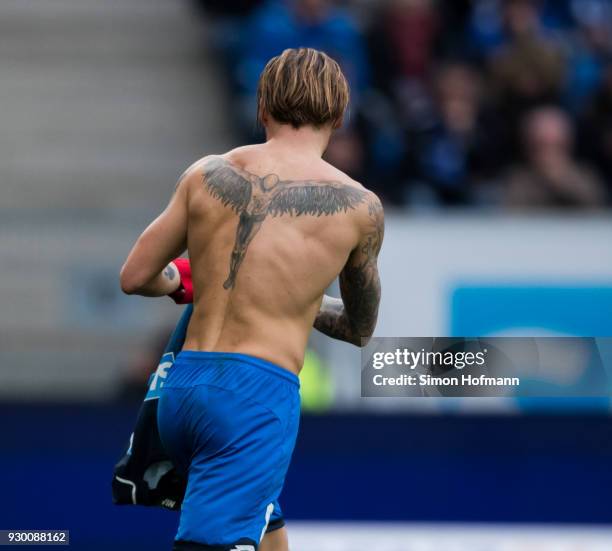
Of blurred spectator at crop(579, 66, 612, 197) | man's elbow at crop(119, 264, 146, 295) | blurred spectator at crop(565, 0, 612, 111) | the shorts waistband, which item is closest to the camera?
the shorts waistband

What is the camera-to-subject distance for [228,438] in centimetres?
401

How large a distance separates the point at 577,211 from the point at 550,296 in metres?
1.13

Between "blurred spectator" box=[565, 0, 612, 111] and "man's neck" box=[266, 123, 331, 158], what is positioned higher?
"blurred spectator" box=[565, 0, 612, 111]

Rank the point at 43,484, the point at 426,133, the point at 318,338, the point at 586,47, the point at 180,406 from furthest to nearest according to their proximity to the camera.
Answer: the point at 586,47 < the point at 426,133 < the point at 318,338 < the point at 43,484 < the point at 180,406

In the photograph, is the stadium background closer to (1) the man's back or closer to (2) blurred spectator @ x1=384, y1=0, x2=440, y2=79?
(2) blurred spectator @ x1=384, y1=0, x2=440, y2=79

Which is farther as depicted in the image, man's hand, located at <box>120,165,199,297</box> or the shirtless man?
man's hand, located at <box>120,165,199,297</box>

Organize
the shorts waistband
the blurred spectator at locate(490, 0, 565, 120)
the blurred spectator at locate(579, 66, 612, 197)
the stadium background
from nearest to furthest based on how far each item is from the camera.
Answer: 1. the shorts waistband
2. the stadium background
3. the blurred spectator at locate(579, 66, 612, 197)
4. the blurred spectator at locate(490, 0, 565, 120)

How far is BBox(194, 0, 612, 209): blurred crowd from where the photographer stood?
961 centimetres

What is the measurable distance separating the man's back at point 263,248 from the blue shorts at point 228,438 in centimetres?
8

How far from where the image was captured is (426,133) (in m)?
10.0

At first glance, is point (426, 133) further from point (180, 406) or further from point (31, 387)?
point (180, 406)

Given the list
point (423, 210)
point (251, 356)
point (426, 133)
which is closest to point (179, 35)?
point (426, 133)

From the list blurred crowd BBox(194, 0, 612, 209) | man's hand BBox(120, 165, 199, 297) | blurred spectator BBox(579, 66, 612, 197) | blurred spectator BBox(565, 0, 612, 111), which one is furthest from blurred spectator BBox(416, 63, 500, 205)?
man's hand BBox(120, 165, 199, 297)

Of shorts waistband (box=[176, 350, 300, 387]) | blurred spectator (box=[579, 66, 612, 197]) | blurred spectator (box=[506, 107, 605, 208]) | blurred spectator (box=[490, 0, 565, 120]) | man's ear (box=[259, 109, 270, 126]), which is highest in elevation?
blurred spectator (box=[490, 0, 565, 120])
